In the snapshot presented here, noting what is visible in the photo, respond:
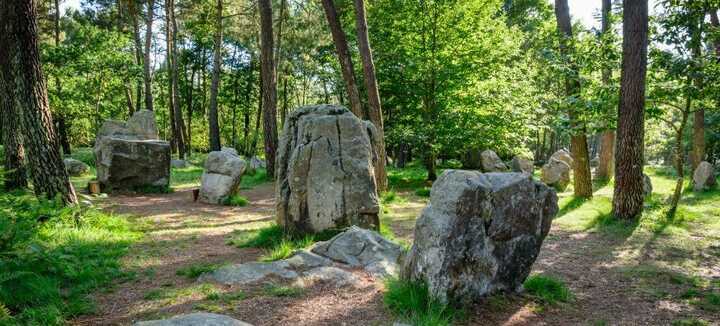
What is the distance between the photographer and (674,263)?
6.08 m

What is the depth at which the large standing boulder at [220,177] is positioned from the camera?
1075 centimetres

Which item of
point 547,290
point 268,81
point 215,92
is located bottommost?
point 547,290

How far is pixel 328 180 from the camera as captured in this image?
6805 mm

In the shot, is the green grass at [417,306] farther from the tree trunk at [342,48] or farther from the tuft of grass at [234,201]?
the tree trunk at [342,48]

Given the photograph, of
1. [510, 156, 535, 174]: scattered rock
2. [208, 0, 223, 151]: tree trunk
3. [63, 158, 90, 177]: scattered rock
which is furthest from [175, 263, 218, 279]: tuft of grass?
[510, 156, 535, 174]: scattered rock

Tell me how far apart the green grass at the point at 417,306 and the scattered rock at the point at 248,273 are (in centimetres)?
124

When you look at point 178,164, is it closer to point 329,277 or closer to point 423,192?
point 423,192

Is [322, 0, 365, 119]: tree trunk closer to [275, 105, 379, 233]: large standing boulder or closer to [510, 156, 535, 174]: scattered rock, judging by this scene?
[275, 105, 379, 233]: large standing boulder

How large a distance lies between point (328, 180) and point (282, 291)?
2.64 metres

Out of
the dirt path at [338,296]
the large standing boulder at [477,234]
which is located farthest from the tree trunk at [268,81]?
the large standing boulder at [477,234]

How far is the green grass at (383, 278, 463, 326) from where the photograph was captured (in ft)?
11.9

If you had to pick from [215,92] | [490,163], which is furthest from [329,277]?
[215,92]

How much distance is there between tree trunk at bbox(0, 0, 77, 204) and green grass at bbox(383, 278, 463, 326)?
554 centimetres

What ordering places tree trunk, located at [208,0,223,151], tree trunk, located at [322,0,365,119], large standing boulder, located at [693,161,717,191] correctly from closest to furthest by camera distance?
tree trunk, located at [322,0,365,119], large standing boulder, located at [693,161,717,191], tree trunk, located at [208,0,223,151]
